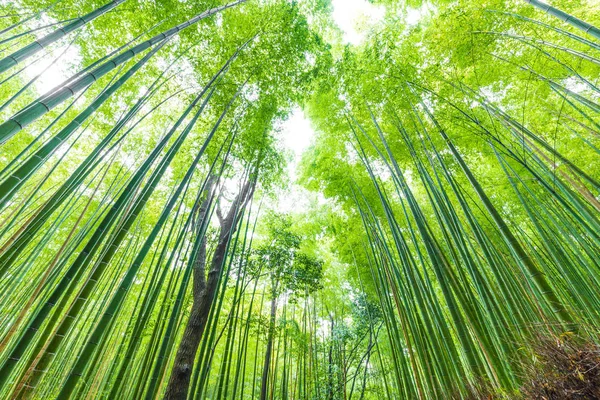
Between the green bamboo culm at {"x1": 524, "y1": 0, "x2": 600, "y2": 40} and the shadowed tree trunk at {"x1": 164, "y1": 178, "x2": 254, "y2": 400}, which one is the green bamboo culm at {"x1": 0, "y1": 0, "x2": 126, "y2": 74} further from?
the green bamboo culm at {"x1": 524, "y1": 0, "x2": 600, "y2": 40}

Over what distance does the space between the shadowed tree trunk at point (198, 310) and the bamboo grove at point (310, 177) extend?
3 centimetres

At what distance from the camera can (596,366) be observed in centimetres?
79

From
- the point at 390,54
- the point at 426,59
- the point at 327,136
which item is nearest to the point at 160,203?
the point at 327,136

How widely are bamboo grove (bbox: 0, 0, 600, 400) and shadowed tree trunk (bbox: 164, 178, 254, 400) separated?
0.03 metres

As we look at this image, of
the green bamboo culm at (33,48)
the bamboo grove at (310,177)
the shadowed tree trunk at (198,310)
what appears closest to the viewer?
the green bamboo culm at (33,48)

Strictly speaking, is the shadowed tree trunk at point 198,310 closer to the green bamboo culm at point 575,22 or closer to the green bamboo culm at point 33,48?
the green bamboo culm at point 33,48

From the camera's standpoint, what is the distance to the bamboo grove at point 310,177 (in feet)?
4.92

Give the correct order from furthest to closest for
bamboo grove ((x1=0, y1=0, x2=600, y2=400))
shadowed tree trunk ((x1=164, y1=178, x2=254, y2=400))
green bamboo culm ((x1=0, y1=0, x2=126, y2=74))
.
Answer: shadowed tree trunk ((x1=164, y1=178, x2=254, y2=400)), bamboo grove ((x1=0, y1=0, x2=600, y2=400)), green bamboo culm ((x1=0, y1=0, x2=126, y2=74))

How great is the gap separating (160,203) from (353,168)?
356 cm

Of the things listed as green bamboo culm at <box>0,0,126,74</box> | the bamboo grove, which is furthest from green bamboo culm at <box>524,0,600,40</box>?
green bamboo culm at <box>0,0,126,74</box>

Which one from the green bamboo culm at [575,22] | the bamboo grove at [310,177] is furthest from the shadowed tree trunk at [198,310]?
the green bamboo culm at [575,22]

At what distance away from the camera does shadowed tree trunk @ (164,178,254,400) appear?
301 cm

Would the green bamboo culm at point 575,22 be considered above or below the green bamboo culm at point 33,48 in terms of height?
above

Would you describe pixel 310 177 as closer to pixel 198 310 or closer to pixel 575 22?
pixel 198 310
